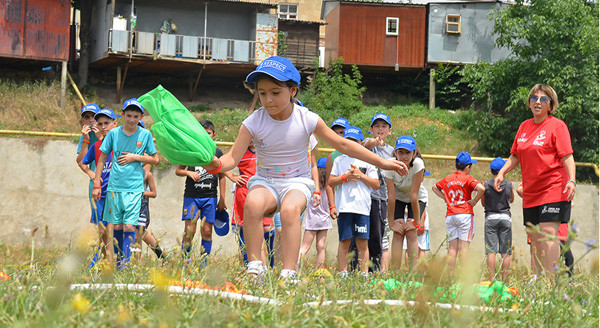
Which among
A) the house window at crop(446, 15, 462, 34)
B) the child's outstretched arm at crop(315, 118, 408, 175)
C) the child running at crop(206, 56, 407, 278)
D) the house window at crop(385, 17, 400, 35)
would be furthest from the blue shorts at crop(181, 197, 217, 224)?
the house window at crop(446, 15, 462, 34)

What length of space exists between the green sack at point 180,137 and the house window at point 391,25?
36132 mm

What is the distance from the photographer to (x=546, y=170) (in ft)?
21.8

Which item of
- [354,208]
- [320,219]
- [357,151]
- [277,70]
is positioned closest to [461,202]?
[320,219]

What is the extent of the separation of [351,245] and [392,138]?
1973 cm

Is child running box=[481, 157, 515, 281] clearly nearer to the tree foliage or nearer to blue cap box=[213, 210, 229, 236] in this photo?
blue cap box=[213, 210, 229, 236]

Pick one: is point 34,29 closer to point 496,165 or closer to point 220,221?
point 220,221

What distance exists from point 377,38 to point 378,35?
19cm

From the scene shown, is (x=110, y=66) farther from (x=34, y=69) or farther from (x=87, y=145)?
(x=87, y=145)

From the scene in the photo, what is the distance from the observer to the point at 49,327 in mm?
2088

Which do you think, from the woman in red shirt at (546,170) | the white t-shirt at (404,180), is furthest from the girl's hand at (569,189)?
the white t-shirt at (404,180)

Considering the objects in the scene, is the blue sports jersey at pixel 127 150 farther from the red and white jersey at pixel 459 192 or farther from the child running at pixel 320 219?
the red and white jersey at pixel 459 192

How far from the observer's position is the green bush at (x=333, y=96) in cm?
3331

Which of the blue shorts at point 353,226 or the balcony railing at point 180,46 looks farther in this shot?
the balcony railing at point 180,46

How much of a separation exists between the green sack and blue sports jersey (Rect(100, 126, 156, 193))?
3195mm
